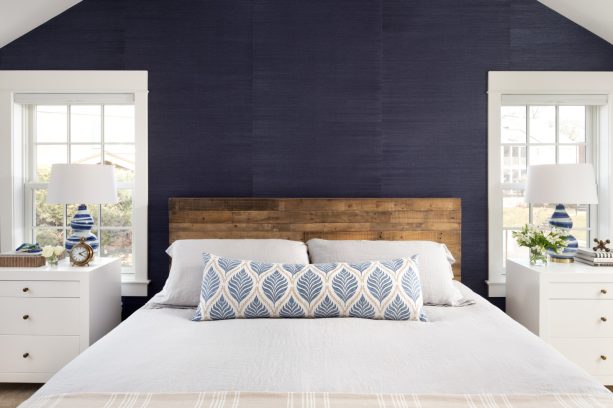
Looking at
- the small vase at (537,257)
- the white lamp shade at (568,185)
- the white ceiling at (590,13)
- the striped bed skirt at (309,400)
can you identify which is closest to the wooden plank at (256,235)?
the small vase at (537,257)

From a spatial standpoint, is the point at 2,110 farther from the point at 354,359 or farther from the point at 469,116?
the point at 469,116

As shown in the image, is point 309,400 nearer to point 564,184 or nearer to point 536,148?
point 564,184

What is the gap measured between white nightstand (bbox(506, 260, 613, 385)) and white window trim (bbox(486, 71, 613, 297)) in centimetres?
49

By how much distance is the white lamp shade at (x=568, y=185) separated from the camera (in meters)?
2.86

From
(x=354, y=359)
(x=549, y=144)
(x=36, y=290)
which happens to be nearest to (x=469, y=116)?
(x=549, y=144)

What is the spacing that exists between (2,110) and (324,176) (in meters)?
2.26

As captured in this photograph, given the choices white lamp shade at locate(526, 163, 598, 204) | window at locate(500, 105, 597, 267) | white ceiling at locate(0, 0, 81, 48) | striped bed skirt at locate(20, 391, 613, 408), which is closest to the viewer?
striped bed skirt at locate(20, 391, 613, 408)

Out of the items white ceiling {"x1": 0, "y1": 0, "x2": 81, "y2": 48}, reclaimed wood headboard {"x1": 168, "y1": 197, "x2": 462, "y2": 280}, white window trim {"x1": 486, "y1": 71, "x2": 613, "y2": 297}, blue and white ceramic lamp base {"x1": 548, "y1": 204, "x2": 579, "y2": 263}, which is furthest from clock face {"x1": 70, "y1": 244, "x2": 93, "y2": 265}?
blue and white ceramic lamp base {"x1": 548, "y1": 204, "x2": 579, "y2": 263}

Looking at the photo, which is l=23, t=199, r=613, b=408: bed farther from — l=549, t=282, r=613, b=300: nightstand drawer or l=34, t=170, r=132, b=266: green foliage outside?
l=34, t=170, r=132, b=266: green foliage outside

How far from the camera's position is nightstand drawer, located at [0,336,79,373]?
2.81 m

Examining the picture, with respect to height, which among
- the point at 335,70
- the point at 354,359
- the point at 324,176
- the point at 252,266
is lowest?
the point at 354,359

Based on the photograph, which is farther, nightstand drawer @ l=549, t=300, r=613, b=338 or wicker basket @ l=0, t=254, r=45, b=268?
wicker basket @ l=0, t=254, r=45, b=268

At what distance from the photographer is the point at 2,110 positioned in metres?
3.29

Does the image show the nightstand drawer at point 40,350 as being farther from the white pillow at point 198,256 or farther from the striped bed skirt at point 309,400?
the striped bed skirt at point 309,400
